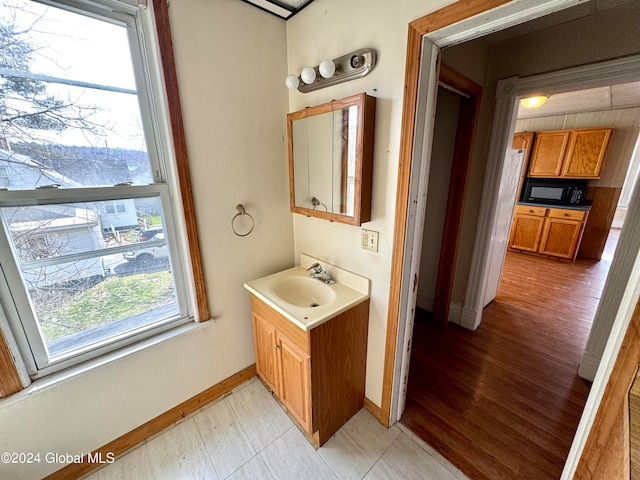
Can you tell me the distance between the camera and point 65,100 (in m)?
1.11

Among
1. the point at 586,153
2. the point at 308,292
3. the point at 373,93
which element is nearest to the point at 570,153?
the point at 586,153

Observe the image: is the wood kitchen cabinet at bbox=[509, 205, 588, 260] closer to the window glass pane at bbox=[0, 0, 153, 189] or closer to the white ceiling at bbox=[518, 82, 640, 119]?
the white ceiling at bbox=[518, 82, 640, 119]

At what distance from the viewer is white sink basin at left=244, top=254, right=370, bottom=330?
1.30 m

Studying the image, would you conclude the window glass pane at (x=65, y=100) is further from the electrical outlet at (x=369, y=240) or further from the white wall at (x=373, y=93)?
the electrical outlet at (x=369, y=240)

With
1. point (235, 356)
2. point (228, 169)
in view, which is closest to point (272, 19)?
point (228, 169)

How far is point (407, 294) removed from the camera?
53.1 inches

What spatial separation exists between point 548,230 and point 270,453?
5246 millimetres

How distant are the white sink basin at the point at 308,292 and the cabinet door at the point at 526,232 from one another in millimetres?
4519

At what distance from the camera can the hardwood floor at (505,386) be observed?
1.41 m

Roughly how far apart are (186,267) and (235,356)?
0.75 metres

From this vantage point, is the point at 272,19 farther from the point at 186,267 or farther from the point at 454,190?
the point at 454,190

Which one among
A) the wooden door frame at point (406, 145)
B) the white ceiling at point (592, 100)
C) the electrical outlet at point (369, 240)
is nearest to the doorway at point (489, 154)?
the wooden door frame at point (406, 145)

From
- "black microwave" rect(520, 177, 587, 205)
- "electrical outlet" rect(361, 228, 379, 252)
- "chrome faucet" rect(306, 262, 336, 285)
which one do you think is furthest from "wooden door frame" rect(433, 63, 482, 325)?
"black microwave" rect(520, 177, 587, 205)

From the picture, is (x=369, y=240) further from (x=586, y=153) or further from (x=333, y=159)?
(x=586, y=153)
